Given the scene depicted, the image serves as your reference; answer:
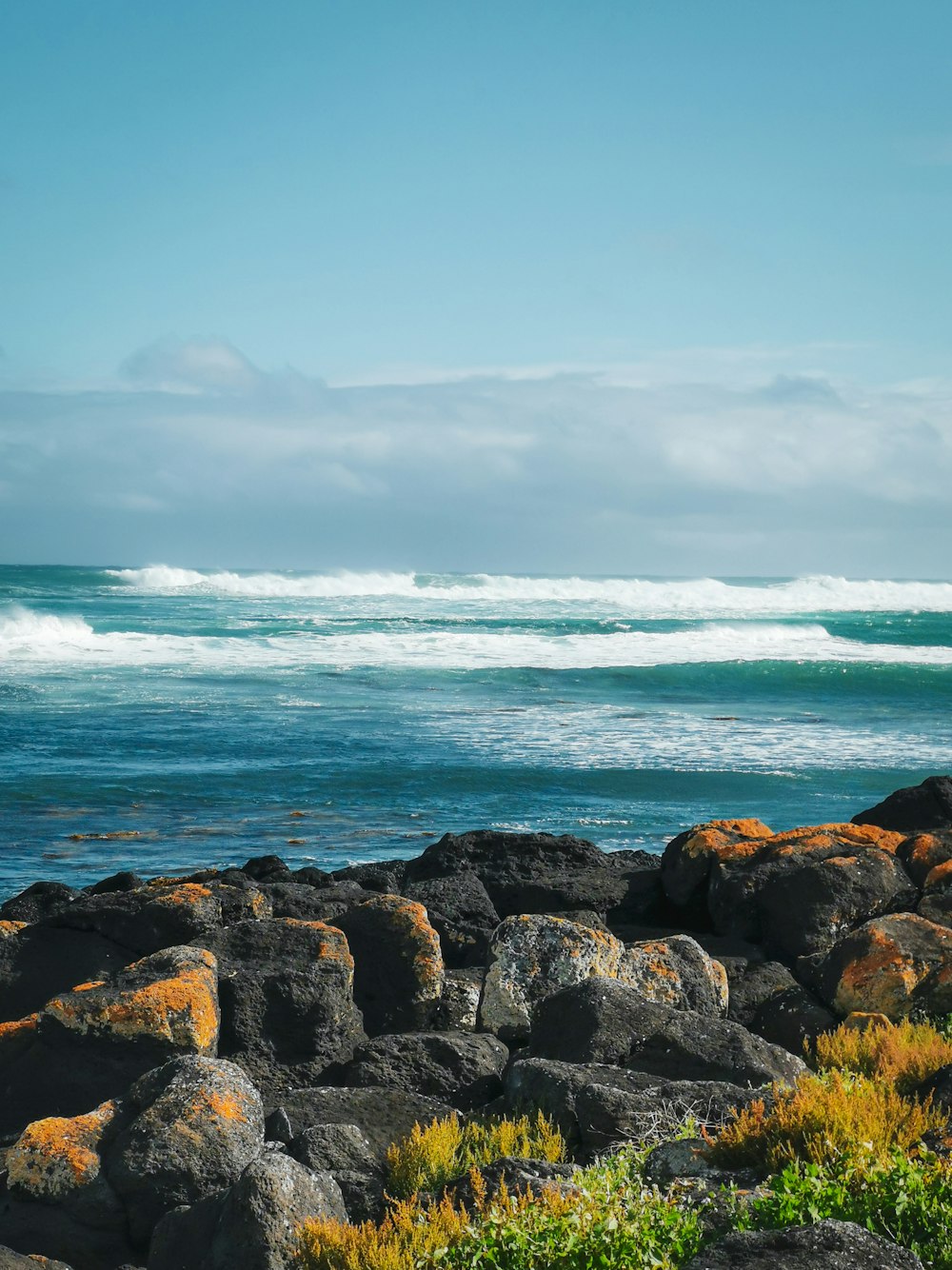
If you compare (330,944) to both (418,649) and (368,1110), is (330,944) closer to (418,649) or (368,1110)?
(368,1110)

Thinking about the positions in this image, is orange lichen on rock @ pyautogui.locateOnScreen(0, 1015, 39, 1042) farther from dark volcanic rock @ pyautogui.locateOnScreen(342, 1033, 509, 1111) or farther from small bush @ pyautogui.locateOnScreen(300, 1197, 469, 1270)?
small bush @ pyautogui.locateOnScreen(300, 1197, 469, 1270)

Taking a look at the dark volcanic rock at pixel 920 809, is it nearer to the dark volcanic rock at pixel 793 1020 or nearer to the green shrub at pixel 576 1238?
the dark volcanic rock at pixel 793 1020

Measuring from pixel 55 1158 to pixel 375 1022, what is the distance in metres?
2.69

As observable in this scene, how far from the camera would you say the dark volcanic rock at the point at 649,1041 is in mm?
6473

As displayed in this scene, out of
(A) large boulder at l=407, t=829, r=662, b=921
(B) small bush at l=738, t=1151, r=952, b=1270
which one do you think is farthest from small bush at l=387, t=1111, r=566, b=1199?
(A) large boulder at l=407, t=829, r=662, b=921

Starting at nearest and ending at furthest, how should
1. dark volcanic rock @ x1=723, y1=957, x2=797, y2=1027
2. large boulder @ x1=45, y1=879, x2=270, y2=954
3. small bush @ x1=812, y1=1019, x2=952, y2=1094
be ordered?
small bush @ x1=812, y1=1019, x2=952, y2=1094 → dark volcanic rock @ x1=723, y1=957, x2=797, y2=1027 → large boulder @ x1=45, y1=879, x2=270, y2=954

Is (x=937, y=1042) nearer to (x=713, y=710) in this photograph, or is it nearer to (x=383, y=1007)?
(x=383, y=1007)

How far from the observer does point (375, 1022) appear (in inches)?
313

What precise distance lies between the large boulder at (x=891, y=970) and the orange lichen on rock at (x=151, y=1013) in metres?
4.07

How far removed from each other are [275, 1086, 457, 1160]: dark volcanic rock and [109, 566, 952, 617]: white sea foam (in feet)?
243

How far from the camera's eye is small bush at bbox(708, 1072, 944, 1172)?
5121 mm

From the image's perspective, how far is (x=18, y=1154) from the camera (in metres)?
5.61

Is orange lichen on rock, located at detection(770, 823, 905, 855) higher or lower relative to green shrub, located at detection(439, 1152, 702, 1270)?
higher

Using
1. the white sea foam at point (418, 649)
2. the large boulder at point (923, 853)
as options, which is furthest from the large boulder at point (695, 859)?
the white sea foam at point (418, 649)
